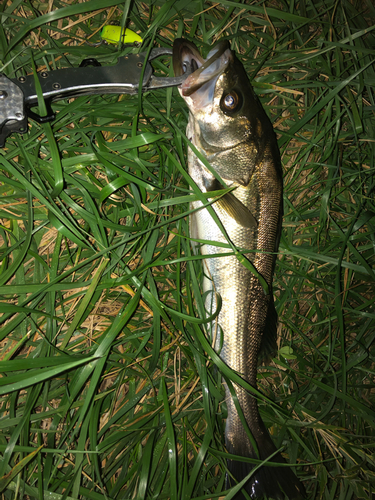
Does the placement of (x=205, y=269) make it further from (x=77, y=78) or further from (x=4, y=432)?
(x=4, y=432)

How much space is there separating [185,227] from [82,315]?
91 centimetres

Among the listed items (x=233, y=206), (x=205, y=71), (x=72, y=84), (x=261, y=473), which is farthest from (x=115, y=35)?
(x=261, y=473)

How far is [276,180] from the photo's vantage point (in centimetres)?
203

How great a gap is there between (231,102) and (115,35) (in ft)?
3.05

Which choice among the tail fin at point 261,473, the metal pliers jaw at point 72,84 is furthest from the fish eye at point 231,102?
the tail fin at point 261,473

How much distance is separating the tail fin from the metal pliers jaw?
231cm

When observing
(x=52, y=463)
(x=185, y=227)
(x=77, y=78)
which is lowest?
(x=52, y=463)

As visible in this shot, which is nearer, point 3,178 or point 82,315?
point 3,178

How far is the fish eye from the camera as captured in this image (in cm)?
185

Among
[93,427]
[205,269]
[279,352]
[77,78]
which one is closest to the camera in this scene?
[77,78]

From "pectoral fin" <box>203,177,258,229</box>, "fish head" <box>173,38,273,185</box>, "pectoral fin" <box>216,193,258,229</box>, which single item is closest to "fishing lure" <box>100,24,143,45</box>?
"fish head" <box>173,38,273,185</box>

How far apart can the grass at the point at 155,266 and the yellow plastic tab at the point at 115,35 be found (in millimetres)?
65

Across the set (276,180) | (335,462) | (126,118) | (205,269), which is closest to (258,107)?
(276,180)

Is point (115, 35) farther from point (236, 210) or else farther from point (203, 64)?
point (236, 210)
